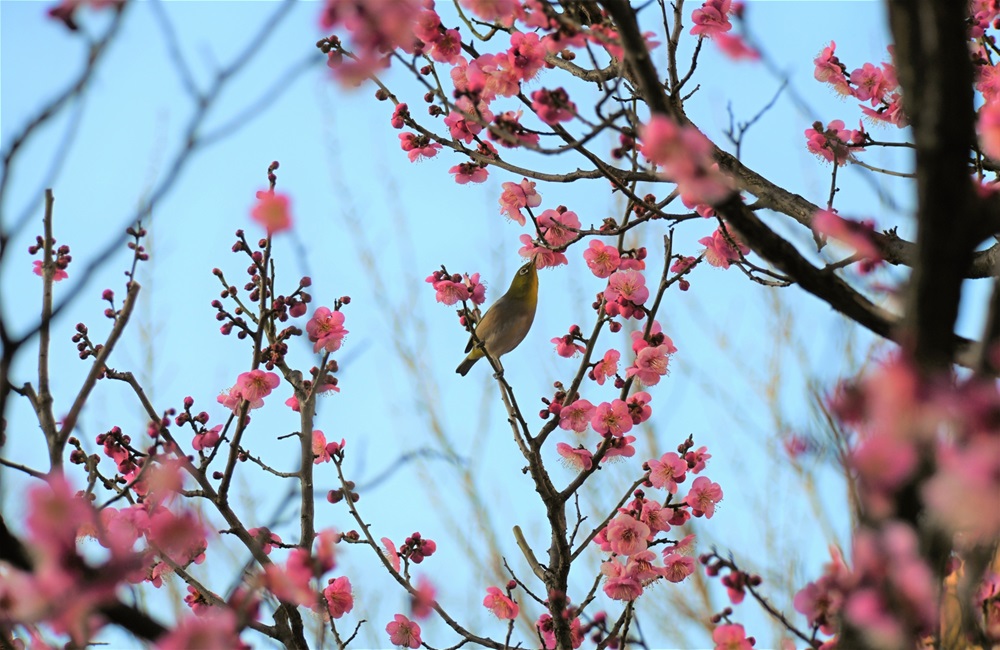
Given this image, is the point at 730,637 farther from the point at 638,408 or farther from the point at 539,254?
the point at 539,254

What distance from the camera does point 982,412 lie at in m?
1.10

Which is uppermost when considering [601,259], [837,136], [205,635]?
[837,136]

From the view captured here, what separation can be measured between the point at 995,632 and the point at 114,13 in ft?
5.76

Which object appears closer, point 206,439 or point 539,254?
point 206,439

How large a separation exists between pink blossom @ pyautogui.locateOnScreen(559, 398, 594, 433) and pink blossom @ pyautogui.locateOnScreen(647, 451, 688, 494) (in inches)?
9.6

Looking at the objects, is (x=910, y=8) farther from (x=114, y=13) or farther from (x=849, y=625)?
(x=114, y=13)

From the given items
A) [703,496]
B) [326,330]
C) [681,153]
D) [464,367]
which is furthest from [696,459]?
[464,367]

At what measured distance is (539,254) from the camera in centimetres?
312

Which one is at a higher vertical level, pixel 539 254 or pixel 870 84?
pixel 870 84

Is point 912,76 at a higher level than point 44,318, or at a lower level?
higher

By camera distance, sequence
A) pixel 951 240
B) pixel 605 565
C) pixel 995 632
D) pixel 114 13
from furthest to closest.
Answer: pixel 605 565, pixel 995 632, pixel 114 13, pixel 951 240

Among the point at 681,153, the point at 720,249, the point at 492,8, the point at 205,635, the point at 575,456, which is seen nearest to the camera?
the point at 205,635

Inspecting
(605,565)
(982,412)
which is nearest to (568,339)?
(605,565)

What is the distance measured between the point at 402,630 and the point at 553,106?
5.70 feet
